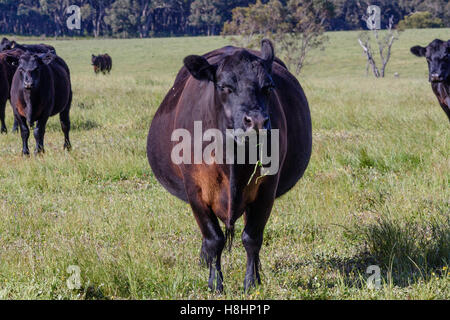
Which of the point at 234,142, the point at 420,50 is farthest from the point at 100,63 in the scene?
the point at 234,142

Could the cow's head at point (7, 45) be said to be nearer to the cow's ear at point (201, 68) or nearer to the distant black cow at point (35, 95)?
the distant black cow at point (35, 95)

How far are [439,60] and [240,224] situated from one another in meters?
5.80

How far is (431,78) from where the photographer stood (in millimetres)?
9078

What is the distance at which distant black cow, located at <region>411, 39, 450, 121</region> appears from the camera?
9.02 m

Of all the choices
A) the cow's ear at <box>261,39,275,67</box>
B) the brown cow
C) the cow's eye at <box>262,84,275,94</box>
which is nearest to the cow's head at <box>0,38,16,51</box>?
the brown cow

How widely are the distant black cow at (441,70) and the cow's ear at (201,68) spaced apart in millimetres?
6653

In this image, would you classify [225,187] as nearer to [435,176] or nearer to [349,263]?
[349,263]

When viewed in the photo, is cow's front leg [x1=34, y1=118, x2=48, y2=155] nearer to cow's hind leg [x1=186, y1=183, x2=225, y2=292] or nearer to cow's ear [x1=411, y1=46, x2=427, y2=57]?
cow's hind leg [x1=186, y1=183, x2=225, y2=292]

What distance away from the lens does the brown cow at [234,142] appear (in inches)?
120

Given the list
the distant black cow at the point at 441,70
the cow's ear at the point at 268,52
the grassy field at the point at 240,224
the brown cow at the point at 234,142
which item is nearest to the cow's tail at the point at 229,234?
the brown cow at the point at 234,142

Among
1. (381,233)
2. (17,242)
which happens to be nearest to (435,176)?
(381,233)

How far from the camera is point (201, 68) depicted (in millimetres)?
3219

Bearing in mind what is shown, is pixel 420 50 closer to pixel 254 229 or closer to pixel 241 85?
pixel 254 229

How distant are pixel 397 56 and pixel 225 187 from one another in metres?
51.9
